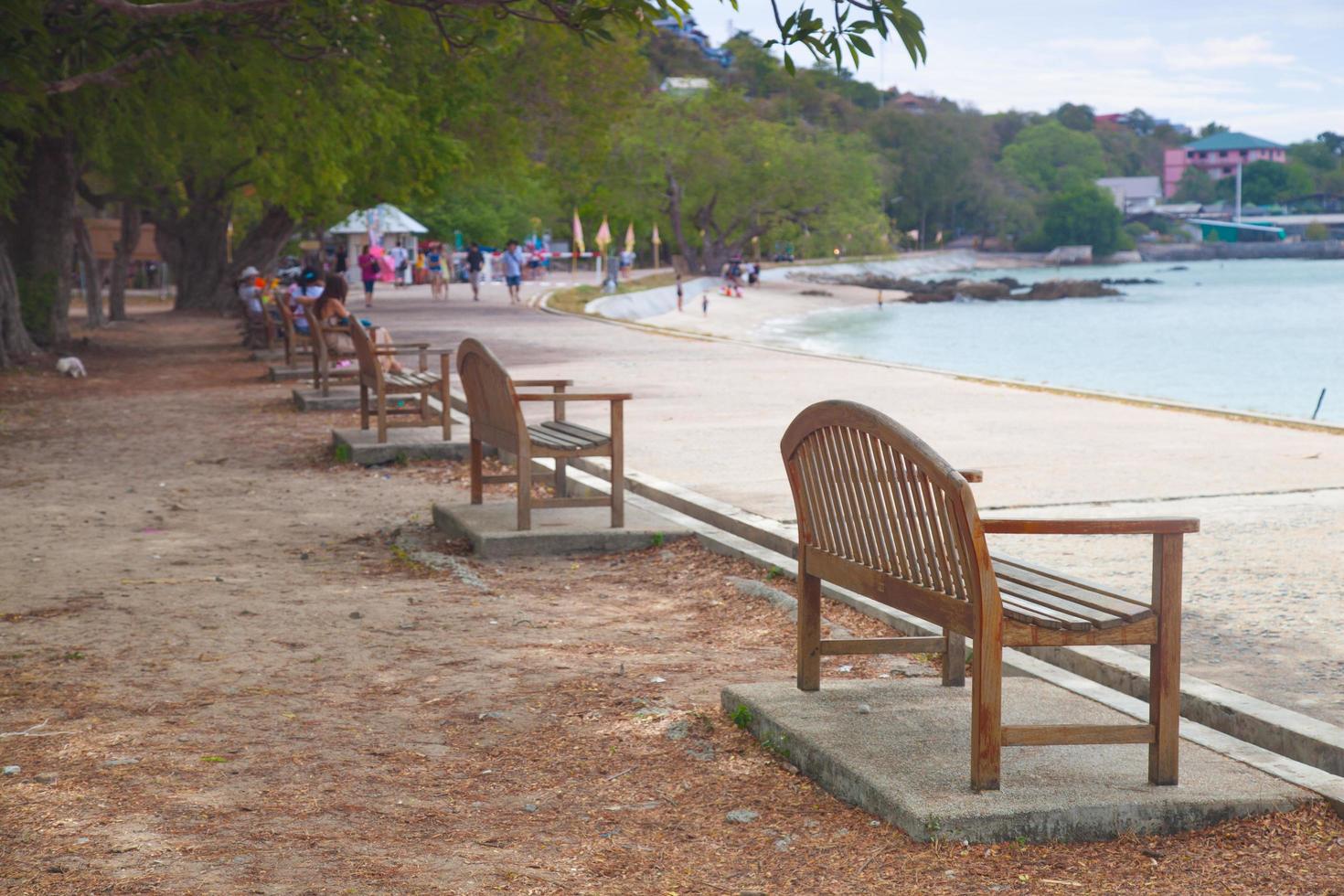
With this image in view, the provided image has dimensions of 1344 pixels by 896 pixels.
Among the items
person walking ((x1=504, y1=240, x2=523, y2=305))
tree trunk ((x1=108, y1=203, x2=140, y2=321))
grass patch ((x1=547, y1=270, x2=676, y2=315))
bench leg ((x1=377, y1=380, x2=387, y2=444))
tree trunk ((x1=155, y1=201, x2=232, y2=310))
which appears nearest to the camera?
bench leg ((x1=377, y1=380, x2=387, y2=444))

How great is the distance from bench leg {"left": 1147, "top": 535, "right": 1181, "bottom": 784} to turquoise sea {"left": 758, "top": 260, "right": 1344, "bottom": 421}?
12.5 metres

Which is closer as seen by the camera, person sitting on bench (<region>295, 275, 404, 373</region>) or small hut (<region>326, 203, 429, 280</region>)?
person sitting on bench (<region>295, 275, 404, 373</region>)

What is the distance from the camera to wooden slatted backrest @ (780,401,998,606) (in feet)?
13.1

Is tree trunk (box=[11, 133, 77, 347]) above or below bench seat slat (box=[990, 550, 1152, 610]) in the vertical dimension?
above

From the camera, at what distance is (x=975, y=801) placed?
3.98 m

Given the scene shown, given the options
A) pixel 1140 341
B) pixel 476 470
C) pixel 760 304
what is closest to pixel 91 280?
pixel 476 470

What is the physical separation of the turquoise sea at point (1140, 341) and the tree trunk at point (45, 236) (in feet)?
44.7

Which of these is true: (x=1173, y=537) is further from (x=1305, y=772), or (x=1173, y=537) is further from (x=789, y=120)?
(x=789, y=120)

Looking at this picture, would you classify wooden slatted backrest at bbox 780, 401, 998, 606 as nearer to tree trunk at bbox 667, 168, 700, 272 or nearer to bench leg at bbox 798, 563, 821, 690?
bench leg at bbox 798, 563, 821, 690

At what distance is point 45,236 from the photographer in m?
24.5

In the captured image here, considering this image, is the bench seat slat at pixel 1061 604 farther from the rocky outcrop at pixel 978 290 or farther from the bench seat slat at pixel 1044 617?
the rocky outcrop at pixel 978 290

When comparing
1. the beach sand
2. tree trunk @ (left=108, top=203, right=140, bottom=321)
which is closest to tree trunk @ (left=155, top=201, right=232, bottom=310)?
tree trunk @ (left=108, top=203, right=140, bottom=321)

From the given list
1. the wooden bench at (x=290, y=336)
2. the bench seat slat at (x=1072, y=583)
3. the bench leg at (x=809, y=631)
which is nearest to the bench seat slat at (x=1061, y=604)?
the bench seat slat at (x=1072, y=583)

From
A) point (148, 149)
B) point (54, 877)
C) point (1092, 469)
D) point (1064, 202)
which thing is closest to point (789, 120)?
point (1064, 202)
